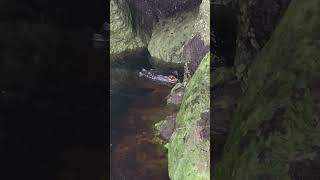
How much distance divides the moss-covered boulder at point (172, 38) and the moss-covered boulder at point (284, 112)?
75.6 ft

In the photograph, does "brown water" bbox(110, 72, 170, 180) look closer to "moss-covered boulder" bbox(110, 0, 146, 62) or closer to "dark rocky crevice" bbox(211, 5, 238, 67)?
"dark rocky crevice" bbox(211, 5, 238, 67)

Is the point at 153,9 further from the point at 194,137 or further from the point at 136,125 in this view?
the point at 194,137

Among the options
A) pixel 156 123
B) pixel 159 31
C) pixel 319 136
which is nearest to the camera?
pixel 319 136

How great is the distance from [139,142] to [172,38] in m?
14.1

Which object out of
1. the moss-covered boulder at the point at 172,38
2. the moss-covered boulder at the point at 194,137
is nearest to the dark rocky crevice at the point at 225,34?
the moss-covered boulder at the point at 194,137

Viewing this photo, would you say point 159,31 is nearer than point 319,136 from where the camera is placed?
No

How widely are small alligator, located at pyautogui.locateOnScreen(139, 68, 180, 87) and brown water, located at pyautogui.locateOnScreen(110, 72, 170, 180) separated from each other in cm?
190

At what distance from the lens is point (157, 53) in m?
29.9

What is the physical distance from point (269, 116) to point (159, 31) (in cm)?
2861

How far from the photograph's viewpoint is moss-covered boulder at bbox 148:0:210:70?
2886 cm
